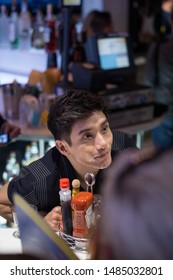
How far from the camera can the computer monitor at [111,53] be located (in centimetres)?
334

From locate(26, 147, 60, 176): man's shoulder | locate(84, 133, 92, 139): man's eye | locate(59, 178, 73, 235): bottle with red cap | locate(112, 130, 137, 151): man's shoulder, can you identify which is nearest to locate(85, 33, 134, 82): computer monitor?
locate(112, 130, 137, 151): man's shoulder

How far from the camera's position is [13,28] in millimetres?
3871

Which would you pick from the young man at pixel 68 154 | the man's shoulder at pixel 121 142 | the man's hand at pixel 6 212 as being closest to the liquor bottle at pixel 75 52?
the man's shoulder at pixel 121 142

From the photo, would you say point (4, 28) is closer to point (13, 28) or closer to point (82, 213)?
point (13, 28)

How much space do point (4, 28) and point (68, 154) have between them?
2527 mm

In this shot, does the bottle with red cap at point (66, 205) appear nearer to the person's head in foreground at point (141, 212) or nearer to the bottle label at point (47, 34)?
the person's head in foreground at point (141, 212)

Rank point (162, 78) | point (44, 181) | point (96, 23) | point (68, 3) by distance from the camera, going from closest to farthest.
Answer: point (44, 181)
point (68, 3)
point (162, 78)
point (96, 23)

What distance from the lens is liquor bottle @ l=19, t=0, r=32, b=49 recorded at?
3.94 metres

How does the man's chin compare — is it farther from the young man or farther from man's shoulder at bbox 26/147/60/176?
man's shoulder at bbox 26/147/60/176

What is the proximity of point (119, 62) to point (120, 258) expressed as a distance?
301 cm

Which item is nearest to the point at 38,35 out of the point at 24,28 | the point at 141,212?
the point at 24,28

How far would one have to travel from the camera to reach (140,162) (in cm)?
58

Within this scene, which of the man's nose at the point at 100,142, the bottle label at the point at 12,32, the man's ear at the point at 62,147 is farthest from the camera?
the bottle label at the point at 12,32

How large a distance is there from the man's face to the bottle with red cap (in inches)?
5.9
